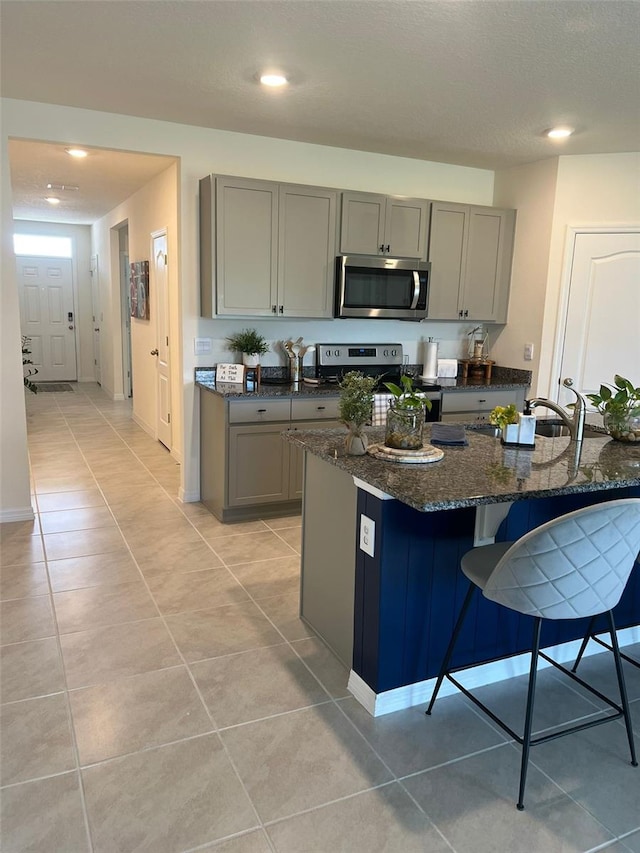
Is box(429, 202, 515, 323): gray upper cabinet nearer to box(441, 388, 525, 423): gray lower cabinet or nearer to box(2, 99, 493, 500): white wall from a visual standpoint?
box(2, 99, 493, 500): white wall

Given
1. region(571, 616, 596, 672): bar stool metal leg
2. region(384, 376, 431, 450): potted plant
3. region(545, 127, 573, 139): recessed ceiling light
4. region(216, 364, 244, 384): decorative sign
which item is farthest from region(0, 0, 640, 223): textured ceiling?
region(571, 616, 596, 672): bar stool metal leg

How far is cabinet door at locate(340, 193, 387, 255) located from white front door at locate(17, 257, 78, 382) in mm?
7239

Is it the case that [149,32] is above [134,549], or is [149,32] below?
above

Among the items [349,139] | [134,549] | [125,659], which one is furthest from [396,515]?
[349,139]

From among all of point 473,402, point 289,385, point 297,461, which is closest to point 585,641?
point 297,461

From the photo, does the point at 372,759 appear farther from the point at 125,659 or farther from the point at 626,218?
the point at 626,218

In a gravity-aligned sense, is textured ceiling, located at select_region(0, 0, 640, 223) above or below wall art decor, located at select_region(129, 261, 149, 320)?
above

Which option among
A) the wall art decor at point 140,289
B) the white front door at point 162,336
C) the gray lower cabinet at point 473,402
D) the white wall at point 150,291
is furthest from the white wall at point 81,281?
the gray lower cabinet at point 473,402

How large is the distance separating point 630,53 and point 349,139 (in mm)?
1973

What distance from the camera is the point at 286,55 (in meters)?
2.88

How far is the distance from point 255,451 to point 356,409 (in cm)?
194

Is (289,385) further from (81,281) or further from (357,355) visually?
(81,281)

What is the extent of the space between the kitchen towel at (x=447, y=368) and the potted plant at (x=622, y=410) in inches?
91.6

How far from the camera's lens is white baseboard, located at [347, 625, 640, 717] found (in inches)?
91.1
